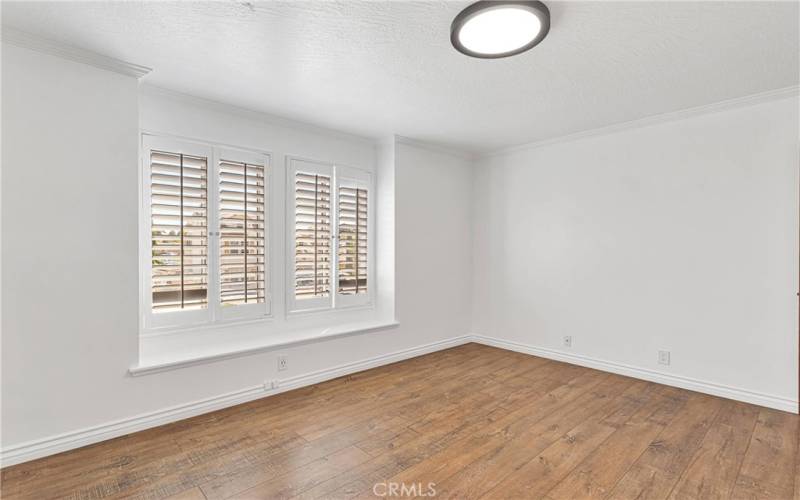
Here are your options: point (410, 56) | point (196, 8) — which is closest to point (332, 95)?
point (410, 56)

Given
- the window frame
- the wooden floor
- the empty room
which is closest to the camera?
the wooden floor

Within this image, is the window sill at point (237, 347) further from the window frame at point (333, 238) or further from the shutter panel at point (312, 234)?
the shutter panel at point (312, 234)

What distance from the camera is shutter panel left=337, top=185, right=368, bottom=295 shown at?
4.26 meters

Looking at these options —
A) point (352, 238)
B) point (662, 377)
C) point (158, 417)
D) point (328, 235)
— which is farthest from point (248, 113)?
point (662, 377)

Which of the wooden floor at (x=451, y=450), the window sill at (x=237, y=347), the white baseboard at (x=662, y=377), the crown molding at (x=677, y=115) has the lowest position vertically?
the wooden floor at (x=451, y=450)

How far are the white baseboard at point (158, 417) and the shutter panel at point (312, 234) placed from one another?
802 millimetres

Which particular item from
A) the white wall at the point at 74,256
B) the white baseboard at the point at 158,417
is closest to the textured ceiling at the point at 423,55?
the white wall at the point at 74,256

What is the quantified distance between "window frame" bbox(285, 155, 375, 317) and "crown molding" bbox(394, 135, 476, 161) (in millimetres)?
522

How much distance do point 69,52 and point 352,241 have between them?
2.68m

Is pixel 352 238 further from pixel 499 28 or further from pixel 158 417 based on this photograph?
pixel 499 28

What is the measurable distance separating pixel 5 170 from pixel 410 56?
242cm

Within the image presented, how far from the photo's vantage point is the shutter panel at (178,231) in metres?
3.06

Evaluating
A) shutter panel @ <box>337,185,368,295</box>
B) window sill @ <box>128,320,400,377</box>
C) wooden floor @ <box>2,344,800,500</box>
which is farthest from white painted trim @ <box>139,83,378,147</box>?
wooden floor @ <box>2,344,800,500</box>

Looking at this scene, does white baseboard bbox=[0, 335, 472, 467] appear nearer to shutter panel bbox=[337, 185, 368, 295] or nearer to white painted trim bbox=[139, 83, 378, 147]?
shutter panel bbox=[337, 185, 368, 295]
